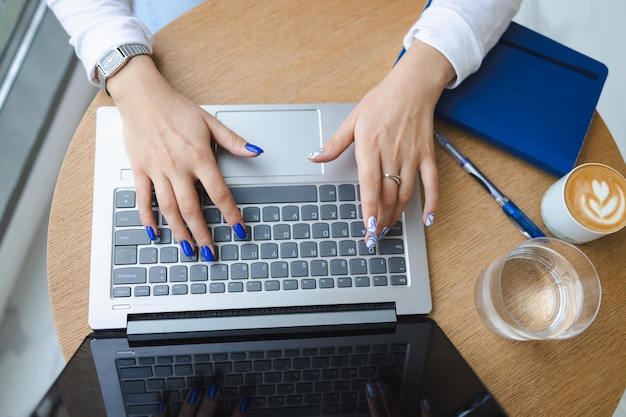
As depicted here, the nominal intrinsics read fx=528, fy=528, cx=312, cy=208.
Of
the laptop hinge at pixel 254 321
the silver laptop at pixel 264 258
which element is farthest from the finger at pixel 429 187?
the laptop hinge at pixel 254 321

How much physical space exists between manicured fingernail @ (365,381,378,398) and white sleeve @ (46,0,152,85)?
49cm

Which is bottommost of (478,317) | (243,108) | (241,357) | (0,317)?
(0,317)

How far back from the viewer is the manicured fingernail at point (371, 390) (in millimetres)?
494

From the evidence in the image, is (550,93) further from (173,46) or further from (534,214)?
(173,46)

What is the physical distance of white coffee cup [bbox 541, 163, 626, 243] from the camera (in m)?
0.62

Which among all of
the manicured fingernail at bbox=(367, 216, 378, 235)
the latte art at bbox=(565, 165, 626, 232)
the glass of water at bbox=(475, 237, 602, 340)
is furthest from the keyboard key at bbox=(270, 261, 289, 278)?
the latte art at bbox=(565, 165, 626, 232)

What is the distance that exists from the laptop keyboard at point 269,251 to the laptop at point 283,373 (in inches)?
2.3

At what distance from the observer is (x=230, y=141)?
0.62 metres

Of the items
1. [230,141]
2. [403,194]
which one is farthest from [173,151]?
[403,194]

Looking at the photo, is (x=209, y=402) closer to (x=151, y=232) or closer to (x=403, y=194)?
(x=151, y=232)

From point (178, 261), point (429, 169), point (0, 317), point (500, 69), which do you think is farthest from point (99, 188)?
point (0, 317)

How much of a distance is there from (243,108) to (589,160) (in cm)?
46

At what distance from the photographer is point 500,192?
2.20ft

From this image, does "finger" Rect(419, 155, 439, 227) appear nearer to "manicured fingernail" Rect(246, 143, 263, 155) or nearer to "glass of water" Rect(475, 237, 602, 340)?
"glass of water" Rect(475, 237, 602, 340)
